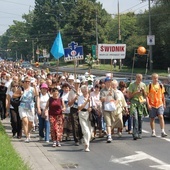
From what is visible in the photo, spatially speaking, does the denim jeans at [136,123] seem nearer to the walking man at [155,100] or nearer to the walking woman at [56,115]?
the walking man at [155,100]

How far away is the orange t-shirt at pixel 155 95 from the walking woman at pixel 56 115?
2.77 meters

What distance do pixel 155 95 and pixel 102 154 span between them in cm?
328

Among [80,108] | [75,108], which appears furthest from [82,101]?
[75,108]

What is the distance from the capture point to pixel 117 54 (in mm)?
19000

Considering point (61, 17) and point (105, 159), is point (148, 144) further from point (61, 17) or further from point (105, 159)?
point (61, 17)

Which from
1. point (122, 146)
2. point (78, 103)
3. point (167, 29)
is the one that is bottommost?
point (122, 146)

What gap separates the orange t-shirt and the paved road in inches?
36.8

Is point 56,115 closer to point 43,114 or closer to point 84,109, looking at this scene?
point 43,114

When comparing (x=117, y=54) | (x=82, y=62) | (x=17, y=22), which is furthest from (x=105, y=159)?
(x=17, y=22)

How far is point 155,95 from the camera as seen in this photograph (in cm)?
1434

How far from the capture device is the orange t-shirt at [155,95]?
14344 mm

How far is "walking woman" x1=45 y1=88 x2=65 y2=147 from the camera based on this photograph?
12.9 m

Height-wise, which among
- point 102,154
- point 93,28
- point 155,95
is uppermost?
point 93,28

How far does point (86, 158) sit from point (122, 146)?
1.79 meters
